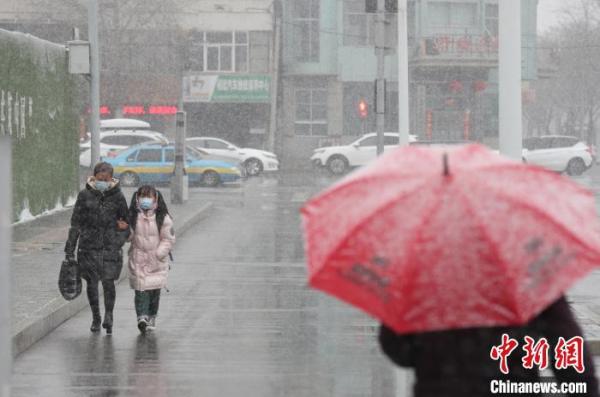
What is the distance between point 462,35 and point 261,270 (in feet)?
138

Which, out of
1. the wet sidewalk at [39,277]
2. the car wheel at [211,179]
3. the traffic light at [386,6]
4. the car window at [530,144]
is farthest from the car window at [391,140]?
the traffic light at [386,6]

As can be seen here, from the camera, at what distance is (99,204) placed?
40.1 feet

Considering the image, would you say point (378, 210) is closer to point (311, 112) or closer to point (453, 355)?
point (453, 355)

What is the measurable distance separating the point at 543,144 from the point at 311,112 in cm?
1383

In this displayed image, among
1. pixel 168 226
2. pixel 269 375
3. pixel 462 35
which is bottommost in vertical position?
pixel 269 375

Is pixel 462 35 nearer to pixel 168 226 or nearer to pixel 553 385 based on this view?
pixel 168 226

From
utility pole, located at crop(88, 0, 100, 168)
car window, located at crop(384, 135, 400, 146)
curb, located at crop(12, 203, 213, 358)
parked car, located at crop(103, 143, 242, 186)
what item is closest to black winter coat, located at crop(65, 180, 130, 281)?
curb, located at crop(12, 203, 213, 358)

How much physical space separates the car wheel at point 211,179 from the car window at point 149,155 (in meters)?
1.63

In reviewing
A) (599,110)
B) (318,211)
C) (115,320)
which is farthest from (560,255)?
(599,110)

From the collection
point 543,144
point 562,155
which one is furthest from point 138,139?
point 562,155

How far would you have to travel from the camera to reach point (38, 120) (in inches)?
993

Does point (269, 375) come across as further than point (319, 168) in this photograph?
No

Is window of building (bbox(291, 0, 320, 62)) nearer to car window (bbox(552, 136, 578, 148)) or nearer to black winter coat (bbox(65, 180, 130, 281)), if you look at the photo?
car window (bbox(552, 136, 578, 148))

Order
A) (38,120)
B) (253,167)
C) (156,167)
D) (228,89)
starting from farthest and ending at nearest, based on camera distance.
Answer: (228,89)
(253,167)
(156,167)
(38,120)
